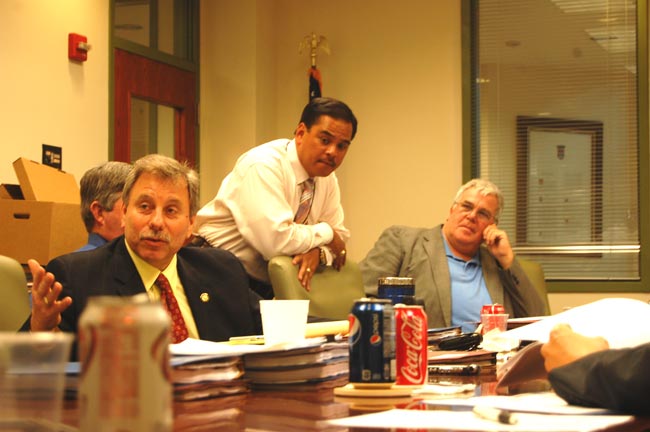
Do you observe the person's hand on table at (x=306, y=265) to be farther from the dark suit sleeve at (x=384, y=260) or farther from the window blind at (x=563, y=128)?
the window blind at (x=563, y=128)

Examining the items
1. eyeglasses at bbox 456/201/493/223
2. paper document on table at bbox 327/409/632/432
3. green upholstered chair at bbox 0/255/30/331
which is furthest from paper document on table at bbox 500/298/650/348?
eyeglasses at bbox 456/201/493/223

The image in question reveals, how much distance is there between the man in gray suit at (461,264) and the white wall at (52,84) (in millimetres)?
1809

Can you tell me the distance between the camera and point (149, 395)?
685 mm

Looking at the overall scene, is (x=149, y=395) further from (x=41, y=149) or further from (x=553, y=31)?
(x=553, y=31)

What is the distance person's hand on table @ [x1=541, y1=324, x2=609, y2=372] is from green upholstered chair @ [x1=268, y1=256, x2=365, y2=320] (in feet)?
5.06

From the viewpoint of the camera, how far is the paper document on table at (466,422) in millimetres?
1089

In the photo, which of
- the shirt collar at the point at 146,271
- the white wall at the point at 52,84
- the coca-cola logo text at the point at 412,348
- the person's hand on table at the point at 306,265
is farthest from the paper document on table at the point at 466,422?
the white wall at the point at 52,84

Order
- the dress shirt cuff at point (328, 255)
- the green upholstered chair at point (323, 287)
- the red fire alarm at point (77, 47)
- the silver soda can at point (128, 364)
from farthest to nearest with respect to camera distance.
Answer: the red fire alarm at point (77, 47)
the dress shirt cuff at point (328, 255)
the green upholstered chair at point (323, 287)
the silver soda can at point (128, 364)

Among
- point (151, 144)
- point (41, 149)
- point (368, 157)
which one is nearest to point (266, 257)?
point (41, 149)

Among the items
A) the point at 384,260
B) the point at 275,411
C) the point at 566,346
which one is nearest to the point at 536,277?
the point at 384,260

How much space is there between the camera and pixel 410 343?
1458 mm

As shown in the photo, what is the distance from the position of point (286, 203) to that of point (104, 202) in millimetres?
732

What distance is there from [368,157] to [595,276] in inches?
63.2

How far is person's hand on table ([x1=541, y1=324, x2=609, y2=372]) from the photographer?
4.47 ft
